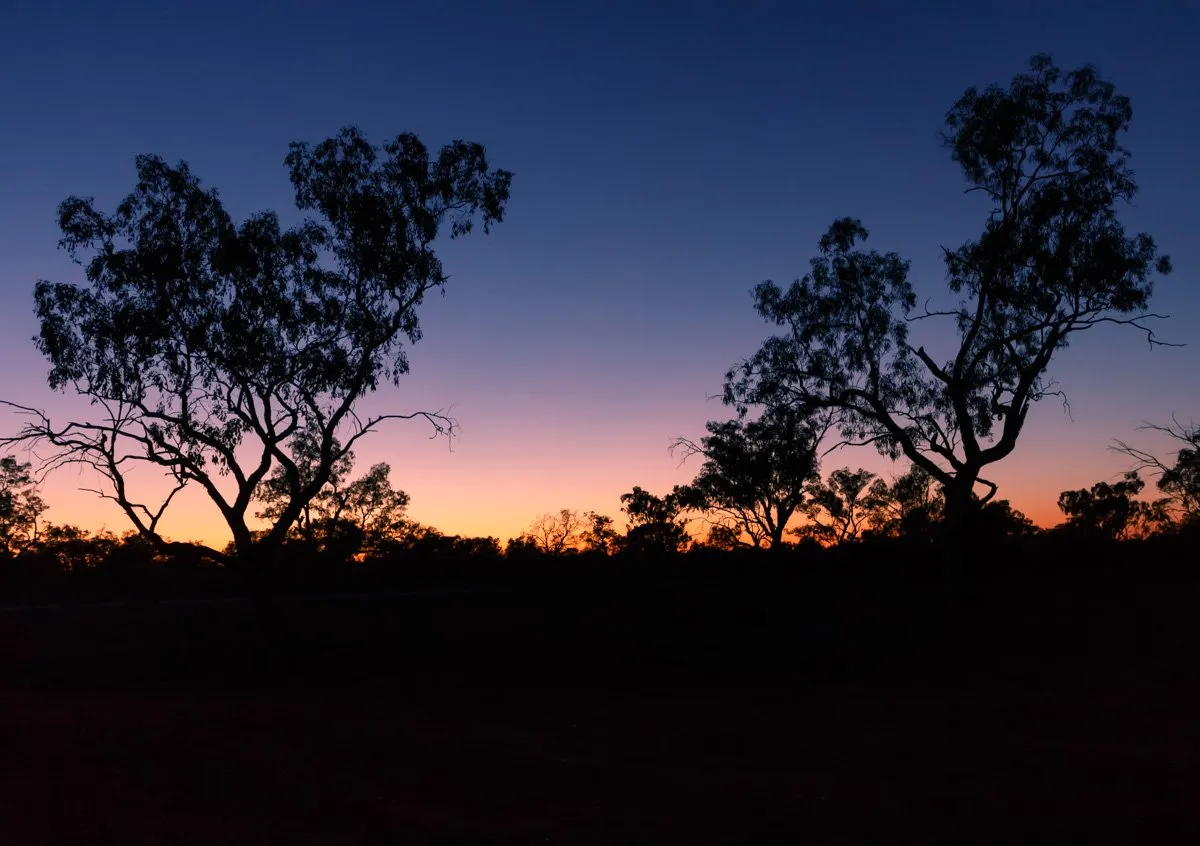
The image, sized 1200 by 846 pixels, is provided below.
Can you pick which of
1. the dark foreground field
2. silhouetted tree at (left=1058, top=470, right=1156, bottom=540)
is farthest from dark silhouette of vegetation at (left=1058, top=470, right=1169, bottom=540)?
the dark foreground field

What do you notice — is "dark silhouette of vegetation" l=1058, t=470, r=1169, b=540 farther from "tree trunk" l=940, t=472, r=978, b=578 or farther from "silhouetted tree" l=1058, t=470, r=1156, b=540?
Answer: "tree trunk" l=940, t=472, r=978, b=578

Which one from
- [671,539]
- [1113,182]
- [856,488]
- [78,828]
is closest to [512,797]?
[78,828]

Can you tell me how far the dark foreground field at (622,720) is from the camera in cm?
838

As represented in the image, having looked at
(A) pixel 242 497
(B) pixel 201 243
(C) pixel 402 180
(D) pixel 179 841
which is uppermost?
(C) pixel 402 180

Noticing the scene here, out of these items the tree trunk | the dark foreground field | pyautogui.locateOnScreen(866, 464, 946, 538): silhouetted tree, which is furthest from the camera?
pyautogui.locateOnScreen(866, 464, 946, 538): silhouetted tree

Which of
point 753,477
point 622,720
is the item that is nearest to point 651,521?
point 753,477

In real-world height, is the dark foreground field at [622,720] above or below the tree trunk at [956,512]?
below

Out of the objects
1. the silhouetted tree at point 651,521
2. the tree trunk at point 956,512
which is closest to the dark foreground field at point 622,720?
the tree trunk at point 956,512

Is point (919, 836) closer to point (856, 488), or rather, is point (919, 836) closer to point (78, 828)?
point (78, 828)

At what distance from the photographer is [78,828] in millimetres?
8031

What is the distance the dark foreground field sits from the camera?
27.5 feet

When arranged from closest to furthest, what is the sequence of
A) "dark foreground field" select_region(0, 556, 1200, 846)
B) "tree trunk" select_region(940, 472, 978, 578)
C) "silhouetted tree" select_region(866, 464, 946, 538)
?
"dark foreground field" select_region(0, 556, 1200, 846)
"tree trunk" select_region(940, 472, 978, 578)
"silhouetted tree" select_region(866, 464, 946, 538)

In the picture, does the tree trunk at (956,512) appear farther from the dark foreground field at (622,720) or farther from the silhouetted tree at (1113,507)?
the silhouetted tree at (1113,507)

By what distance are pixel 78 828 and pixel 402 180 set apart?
16815 millimetres
